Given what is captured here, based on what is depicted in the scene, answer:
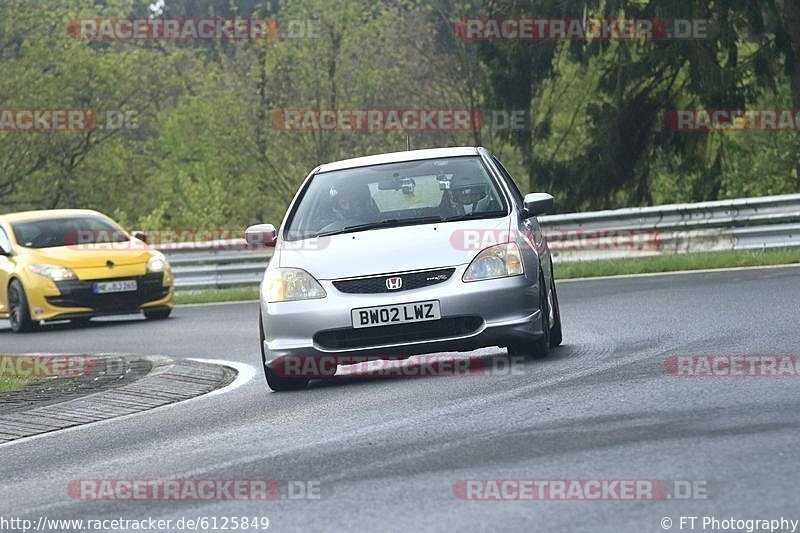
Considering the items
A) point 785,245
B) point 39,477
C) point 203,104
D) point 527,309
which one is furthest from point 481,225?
point 203,104

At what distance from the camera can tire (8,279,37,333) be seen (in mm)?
21812

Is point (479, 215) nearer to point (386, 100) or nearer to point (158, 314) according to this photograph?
point (158, 314)

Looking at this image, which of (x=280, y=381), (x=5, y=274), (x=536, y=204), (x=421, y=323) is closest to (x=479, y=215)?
(x=536, y=204)

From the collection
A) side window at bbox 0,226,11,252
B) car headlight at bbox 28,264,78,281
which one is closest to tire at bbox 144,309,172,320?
car headlight at bbox 28,264,78,281

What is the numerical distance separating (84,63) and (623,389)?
49042 millimetres

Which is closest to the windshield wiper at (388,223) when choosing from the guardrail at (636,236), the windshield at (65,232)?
the windshield at (65,232)

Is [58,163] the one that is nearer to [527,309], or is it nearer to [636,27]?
[636,27]

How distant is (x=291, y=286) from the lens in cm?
1130

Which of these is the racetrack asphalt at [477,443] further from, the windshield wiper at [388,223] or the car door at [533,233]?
the windshield wiper at [388,223]

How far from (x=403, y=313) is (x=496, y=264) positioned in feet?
2.47

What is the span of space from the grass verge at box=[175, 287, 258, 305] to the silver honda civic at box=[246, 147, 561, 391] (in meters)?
14.0

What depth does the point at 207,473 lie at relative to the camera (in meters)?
7.67

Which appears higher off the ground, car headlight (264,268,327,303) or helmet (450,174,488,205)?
helmet (450,174,488,205)

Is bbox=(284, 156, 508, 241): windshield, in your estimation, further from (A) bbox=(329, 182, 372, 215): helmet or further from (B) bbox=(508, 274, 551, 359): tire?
(B) bbox=(508, 274, 551, 359): tire
